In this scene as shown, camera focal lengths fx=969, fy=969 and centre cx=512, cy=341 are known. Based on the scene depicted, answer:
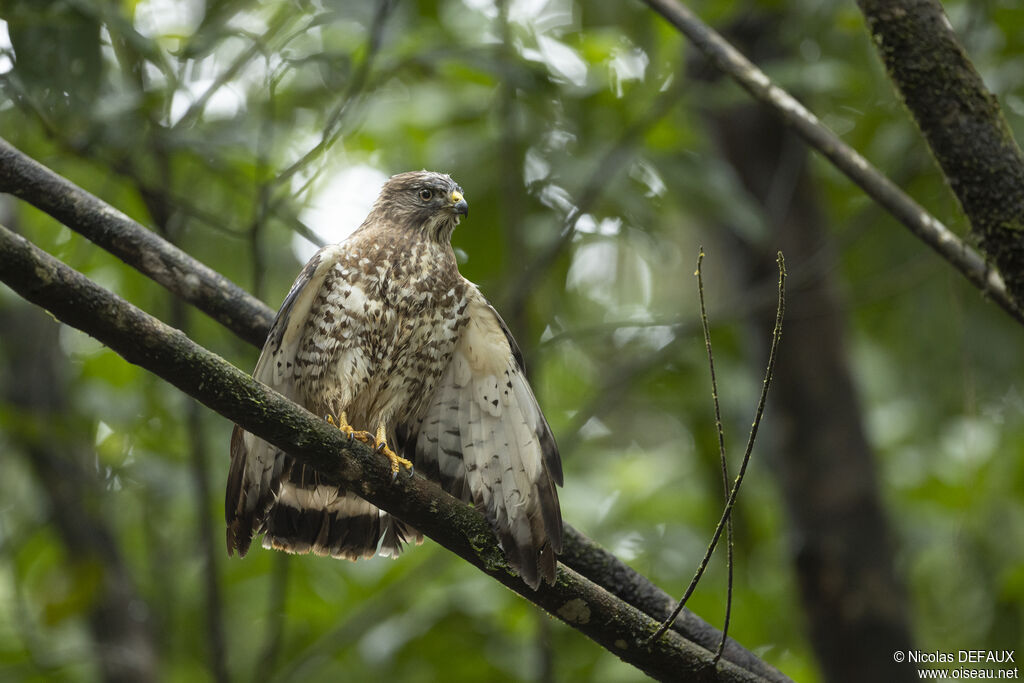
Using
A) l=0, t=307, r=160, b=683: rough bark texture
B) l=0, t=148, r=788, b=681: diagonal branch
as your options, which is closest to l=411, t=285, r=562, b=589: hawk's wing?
l=0, t=148, r=788, b=681: diagonal branch

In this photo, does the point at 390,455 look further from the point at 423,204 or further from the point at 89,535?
the point at 89,535

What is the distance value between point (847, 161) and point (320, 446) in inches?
78.6

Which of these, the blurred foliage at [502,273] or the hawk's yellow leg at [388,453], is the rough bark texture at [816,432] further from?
the hawk's yellow leg at [388,453]

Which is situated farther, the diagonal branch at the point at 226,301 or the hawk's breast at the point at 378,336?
the hawk's breast at the point at 378,336

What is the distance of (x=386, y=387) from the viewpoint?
3.35m

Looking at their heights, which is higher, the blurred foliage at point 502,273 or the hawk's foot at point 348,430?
the blurred foliage at point 502,273

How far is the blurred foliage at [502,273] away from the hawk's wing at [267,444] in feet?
1.89

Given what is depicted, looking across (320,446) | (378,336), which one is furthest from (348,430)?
(320,446)

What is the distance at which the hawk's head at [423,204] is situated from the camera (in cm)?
378

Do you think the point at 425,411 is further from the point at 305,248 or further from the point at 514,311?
the point at 305,248

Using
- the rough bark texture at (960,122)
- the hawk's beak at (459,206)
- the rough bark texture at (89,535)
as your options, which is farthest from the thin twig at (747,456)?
the rough bark texture at (89,535)

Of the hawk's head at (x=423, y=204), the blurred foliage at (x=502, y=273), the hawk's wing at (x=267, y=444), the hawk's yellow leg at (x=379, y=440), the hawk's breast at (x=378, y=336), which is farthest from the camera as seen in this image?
the blurred foliage at (x=502, y=273)

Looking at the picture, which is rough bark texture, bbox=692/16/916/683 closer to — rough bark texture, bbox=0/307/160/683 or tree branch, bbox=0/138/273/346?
tree branch, bbox=0/138/273/346

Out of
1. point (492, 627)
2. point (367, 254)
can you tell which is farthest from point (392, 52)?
point (492, 627)
